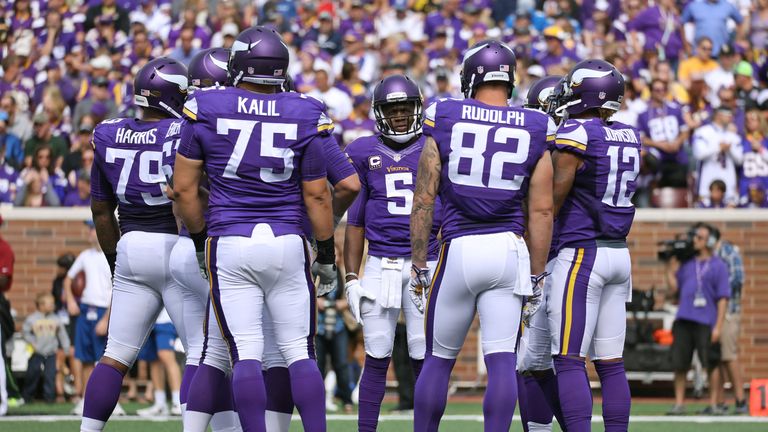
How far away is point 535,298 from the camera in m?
6.66

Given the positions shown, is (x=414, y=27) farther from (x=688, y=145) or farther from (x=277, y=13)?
(x=688, y=145)

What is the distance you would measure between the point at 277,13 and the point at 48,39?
135 inches

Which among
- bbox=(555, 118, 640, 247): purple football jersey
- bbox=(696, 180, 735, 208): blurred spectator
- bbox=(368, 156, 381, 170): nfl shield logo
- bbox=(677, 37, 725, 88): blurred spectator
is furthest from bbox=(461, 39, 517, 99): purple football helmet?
bbox=(677, 37, 725, 88): blurred spectator

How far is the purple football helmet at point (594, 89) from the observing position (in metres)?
7.17

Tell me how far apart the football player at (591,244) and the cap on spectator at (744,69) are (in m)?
9.82

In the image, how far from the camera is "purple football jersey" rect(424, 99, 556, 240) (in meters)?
6.50

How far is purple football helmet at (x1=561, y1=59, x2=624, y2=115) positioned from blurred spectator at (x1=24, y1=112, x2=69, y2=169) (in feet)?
32.4

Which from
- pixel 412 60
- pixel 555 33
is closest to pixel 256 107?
pixel 412 60

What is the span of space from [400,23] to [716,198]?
19.0 feet

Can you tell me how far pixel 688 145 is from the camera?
50.5 ft

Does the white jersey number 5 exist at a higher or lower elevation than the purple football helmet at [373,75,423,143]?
lower

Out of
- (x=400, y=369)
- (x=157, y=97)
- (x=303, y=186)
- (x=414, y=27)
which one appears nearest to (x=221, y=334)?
(x=303, y=186)

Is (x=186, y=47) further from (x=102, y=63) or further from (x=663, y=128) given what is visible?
(x=663, y=128)

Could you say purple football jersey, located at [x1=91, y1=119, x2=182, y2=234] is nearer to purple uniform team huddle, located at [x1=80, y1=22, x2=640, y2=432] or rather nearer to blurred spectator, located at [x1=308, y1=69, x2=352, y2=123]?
purple uniform team huddle, located at [x1=80, y1=22, x2=640, y2=432]
